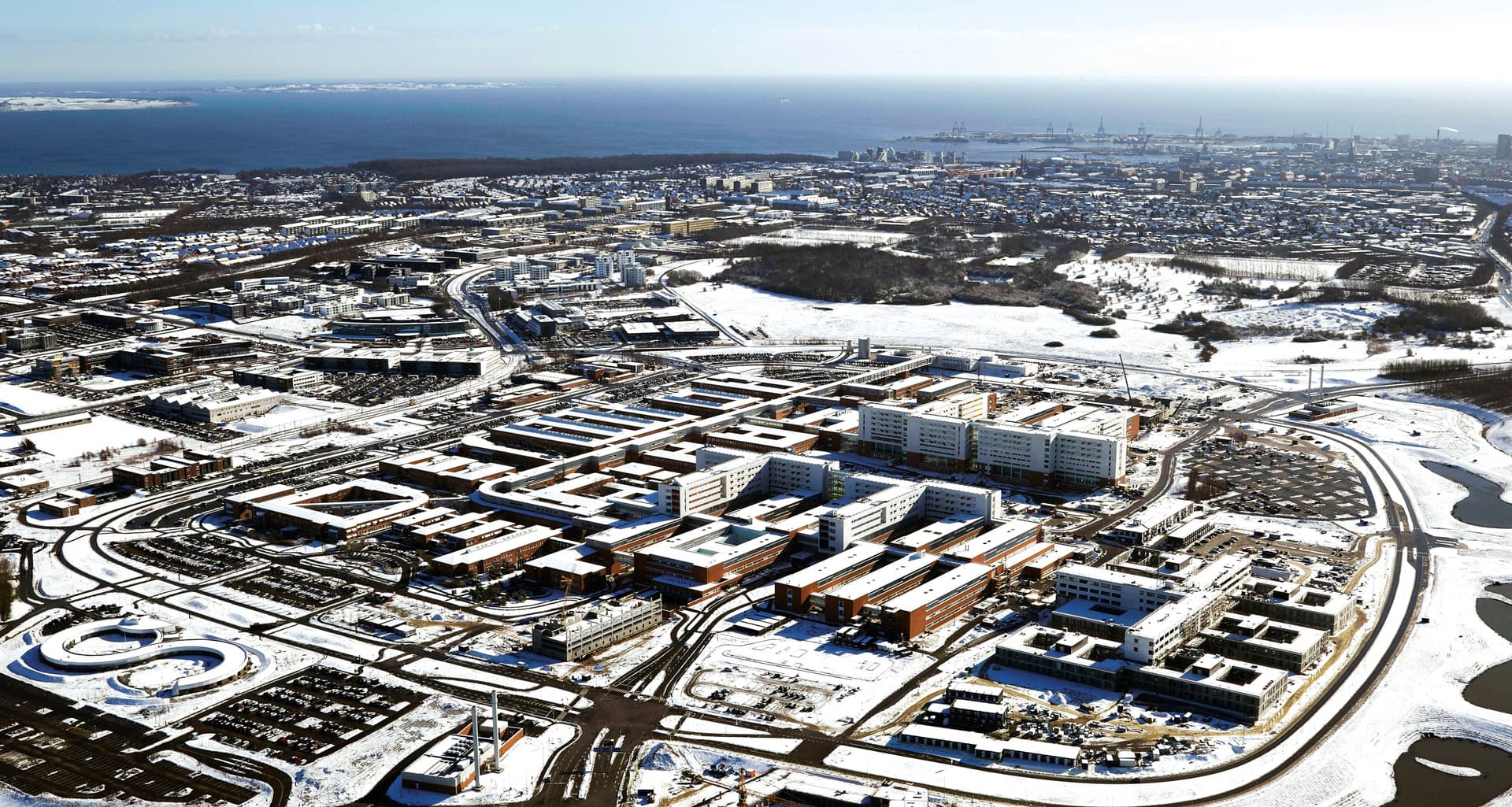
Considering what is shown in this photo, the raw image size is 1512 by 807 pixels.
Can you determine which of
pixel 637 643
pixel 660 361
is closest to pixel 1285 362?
pixel 660 361

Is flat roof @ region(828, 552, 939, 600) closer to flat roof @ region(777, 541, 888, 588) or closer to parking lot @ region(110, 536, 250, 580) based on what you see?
flat roof @ region(777, 541, 888, 588)

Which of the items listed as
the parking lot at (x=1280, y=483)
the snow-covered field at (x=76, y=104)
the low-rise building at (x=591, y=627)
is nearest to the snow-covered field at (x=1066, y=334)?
the parking lot at (x=1280, y=483)

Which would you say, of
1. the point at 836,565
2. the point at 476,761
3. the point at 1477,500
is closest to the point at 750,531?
the point at 836,565

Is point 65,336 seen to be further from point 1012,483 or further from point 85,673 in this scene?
point 1012,483

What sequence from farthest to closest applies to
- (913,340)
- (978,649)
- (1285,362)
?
(913,340) → (1285,362) → (978,649)

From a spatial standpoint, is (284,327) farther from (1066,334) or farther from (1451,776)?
(1451,776)

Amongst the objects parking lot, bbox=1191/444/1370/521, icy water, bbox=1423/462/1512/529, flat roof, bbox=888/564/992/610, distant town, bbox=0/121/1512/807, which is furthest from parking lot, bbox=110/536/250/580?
icy water, bbox=1423/462/1512/529
